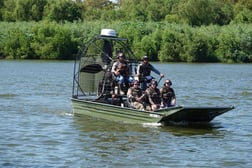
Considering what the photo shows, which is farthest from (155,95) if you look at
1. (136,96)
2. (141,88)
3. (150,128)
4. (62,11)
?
(62,11)

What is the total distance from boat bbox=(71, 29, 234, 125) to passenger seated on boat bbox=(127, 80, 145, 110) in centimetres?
38

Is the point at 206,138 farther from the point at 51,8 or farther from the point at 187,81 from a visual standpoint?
the point at 51,8

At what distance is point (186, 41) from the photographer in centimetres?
8912

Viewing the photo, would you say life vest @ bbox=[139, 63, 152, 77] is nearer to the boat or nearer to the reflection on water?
the boat

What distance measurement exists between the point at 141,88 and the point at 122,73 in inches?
36.2

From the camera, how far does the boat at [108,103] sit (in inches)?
947

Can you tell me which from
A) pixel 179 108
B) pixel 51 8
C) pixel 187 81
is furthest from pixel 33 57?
pixel 179 108

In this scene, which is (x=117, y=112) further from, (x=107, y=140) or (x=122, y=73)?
(x=107, y=140)

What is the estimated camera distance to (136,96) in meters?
25.1

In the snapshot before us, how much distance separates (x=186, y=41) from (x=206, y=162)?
7059cm

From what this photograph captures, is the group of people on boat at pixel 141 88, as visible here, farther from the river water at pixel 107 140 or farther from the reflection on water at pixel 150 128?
the river water at pixel 107 140

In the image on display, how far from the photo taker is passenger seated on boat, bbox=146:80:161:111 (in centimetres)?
2462

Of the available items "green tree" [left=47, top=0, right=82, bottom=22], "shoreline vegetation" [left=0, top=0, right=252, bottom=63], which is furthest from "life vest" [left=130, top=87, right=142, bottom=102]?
"green tree" [left=47, top=0, right=82, bottom=22]

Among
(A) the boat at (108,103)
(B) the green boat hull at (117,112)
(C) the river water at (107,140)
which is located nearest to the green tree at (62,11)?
(C) the river water at (107,140)
